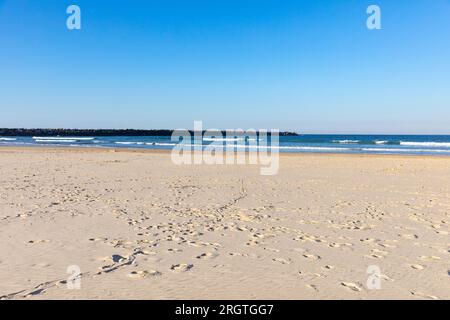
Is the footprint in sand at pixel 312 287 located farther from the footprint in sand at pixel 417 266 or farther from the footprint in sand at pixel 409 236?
the footprint in sand at pixel 409 236

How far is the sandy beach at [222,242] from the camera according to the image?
4297 mm

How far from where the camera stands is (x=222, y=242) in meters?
6.01

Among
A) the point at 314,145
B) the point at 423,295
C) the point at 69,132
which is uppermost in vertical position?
the point at 69,132

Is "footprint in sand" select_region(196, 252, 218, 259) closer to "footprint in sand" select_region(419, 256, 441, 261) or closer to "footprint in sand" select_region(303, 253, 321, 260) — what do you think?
"footprint in sand" select_region(303, 253, 321, 260)

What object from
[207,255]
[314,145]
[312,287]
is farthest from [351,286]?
[314,145]

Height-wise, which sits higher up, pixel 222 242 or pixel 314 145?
pixel 314 145

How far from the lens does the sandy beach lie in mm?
4297

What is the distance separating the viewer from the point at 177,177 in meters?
14.5

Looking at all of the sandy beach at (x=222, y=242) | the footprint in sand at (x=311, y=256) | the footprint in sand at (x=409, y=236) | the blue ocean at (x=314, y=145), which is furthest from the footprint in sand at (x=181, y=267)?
the blue ocean at (x=314, y=145)

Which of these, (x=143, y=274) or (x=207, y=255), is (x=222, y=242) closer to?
(x=207, y=255)

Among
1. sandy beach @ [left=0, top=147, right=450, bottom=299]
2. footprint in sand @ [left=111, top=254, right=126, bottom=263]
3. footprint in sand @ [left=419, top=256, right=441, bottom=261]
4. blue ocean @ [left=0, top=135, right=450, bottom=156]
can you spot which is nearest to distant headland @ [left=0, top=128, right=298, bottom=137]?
blue ocean @ [left=0, top=135, right=450, bottom=156]
